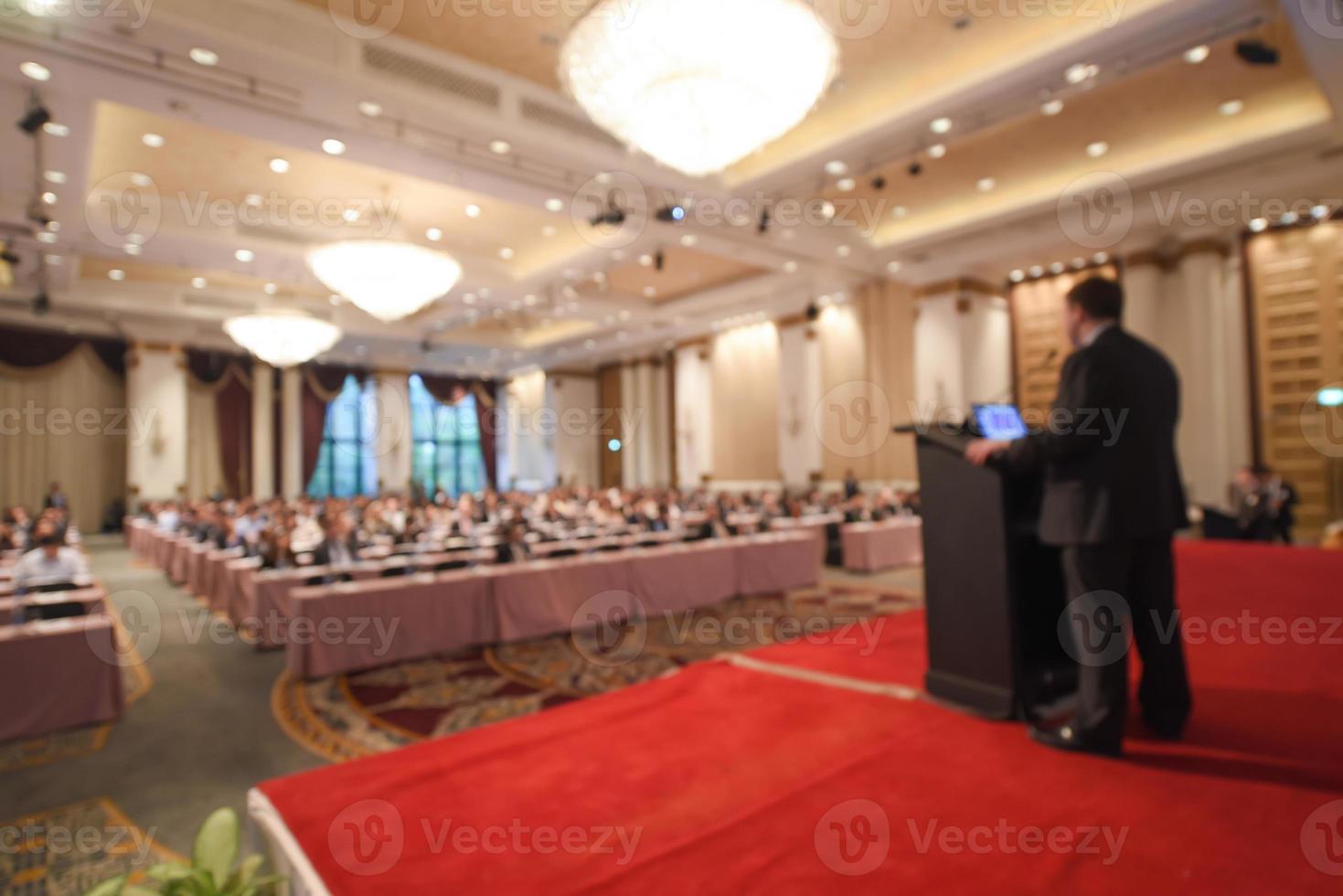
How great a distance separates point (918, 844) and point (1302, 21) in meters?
7.21

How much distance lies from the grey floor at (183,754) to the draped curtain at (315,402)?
13067 mm

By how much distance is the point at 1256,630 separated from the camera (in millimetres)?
2893

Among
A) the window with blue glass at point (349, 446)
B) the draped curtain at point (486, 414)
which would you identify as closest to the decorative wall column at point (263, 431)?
the window with blue glass at point (349, 446)

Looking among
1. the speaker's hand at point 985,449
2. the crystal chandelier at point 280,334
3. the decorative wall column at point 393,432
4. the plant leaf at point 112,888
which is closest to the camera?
the plant leaf at point 112,888

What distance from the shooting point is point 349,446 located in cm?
1912

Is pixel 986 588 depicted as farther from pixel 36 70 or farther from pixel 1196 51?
pixel 36 70

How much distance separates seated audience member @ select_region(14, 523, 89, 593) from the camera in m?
5.15

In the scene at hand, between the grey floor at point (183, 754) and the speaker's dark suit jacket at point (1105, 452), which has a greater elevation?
the speaker's dark suit jacket at point (1105, 452)

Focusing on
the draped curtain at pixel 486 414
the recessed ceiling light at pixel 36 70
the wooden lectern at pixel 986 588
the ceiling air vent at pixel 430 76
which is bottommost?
the wooden lectern at pixel 986 588

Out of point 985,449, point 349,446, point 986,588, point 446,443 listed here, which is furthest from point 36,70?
point 446,443

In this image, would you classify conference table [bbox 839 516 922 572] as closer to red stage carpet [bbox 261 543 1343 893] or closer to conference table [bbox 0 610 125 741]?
red stage carpet [bbox 261 543 1343 893]

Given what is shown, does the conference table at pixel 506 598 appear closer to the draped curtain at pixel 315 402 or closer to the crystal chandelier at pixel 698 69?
the crystal chandelier at pixel 698 69

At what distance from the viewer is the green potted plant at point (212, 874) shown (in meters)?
1.24

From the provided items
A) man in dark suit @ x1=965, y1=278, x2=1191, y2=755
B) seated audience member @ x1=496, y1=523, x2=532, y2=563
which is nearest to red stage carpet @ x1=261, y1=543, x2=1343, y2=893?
man in dark suit @ x1=965, y1=278, x2=1191, y2=755
